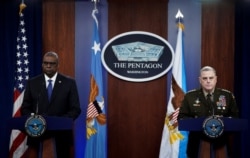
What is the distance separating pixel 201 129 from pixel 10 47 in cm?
309

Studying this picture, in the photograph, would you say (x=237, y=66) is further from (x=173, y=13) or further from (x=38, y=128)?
(x=38, y=128)

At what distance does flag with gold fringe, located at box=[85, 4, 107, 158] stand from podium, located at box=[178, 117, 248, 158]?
201 cm

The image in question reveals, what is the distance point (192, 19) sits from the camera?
4.96 m

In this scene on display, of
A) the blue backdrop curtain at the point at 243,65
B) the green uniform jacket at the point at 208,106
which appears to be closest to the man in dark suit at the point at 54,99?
the green uniform jacket at the point at 208,106

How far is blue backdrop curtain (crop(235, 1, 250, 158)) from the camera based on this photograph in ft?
15.3

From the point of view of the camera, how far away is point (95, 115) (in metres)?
4.74

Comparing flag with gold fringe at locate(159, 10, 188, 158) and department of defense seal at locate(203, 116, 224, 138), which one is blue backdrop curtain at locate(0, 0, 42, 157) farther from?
department of defense seal at locate(203, 116, 224, 138)

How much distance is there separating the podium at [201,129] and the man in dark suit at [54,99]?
1.08m

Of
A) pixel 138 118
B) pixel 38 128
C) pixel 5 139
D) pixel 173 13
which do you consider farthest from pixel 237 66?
pixel 5 139

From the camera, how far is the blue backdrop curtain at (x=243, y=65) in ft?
15.3

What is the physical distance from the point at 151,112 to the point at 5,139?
2027mm

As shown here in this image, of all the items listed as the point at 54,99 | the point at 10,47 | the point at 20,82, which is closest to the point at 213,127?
the point at 54,99

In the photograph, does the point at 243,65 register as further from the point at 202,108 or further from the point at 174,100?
the point at 202,108

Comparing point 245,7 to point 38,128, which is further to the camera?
point 245,7
